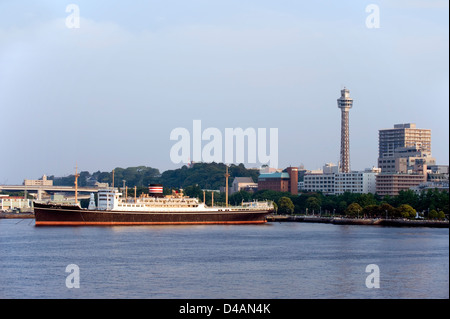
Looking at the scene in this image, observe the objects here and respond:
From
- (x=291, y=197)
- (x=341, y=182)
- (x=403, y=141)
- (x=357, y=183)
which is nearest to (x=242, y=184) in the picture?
(x=341, y=182)

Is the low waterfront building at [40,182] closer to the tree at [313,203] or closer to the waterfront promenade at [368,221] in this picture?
the tree at [313,203]

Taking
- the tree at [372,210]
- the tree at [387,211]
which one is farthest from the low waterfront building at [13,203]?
the tree at [387,211]

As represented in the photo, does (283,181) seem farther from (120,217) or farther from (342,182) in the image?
(120,217)

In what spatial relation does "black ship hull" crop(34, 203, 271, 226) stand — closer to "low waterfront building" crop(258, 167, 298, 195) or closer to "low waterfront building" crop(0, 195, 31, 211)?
"low waterfront building" crop(258, 167, 298, 195)

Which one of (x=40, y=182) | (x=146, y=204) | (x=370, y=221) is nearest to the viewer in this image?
(x=146, y=204)

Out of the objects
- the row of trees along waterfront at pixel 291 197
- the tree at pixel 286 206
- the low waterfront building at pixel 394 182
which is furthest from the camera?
the low waterfront building at pixel 394 182

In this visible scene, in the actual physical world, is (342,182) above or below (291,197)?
above

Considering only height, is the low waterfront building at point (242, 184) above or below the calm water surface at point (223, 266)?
above
